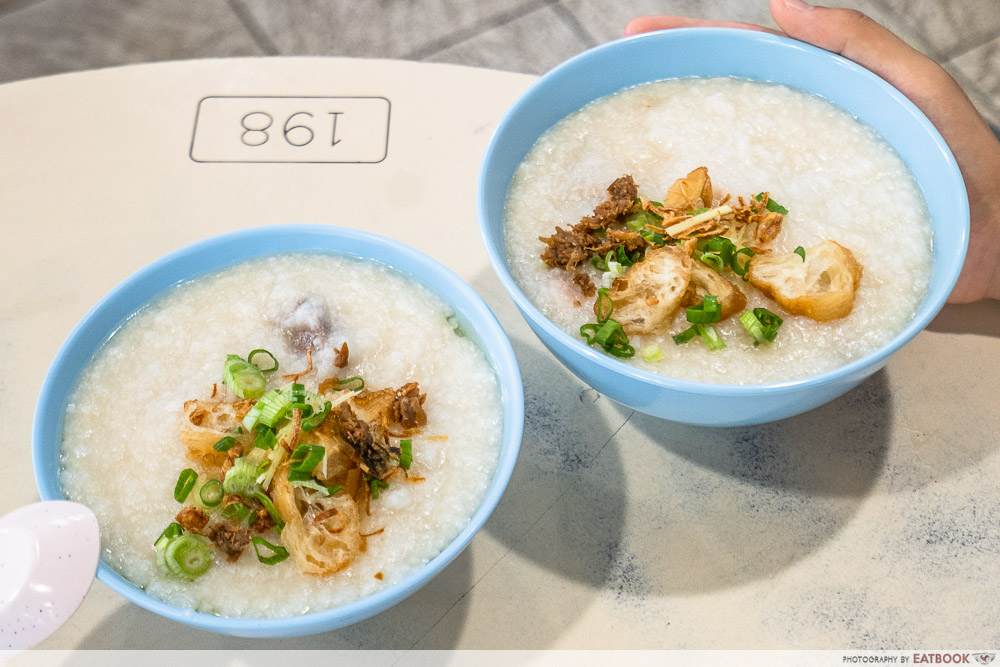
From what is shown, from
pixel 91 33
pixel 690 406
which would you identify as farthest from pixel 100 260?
pixel 91 33

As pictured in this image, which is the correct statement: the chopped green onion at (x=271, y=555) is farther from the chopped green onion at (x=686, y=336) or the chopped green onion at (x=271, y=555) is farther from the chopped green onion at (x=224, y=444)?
the chopped green onion at (x=686, y=336)

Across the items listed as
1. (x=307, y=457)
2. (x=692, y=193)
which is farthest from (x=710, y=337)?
(x=307, y=457)

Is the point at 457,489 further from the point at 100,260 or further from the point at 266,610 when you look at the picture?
the point at 100,260

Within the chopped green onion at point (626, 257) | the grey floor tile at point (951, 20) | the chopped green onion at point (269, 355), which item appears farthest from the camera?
the grey floor tile at point (951, 20)

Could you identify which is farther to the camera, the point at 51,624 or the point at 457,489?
the point at 457,489

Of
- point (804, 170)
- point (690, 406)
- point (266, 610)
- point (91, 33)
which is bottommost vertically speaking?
point (91, 33)

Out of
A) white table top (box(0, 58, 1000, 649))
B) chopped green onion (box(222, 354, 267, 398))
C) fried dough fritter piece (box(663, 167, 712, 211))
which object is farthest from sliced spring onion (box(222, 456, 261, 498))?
fried dough fritter piece (box(663, 167, 712, 211))

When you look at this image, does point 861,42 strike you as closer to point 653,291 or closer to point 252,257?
point 653,291

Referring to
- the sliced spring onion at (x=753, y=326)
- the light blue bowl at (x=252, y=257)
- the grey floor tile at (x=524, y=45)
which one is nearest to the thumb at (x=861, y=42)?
the sliced spring onion at (x=753, y=326)
